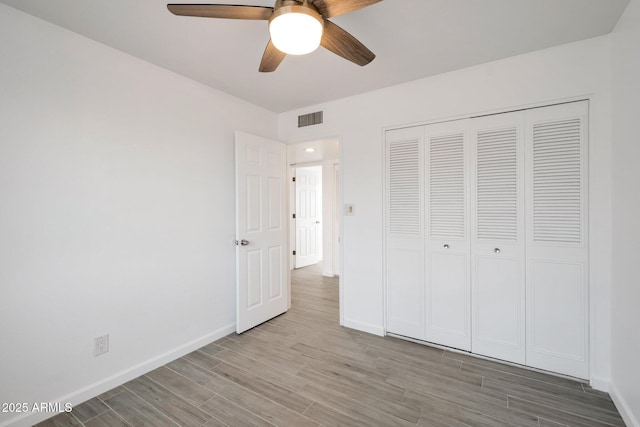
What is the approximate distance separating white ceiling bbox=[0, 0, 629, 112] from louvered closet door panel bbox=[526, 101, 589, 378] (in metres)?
0.62

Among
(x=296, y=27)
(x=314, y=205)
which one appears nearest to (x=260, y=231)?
(x=296, y=27)

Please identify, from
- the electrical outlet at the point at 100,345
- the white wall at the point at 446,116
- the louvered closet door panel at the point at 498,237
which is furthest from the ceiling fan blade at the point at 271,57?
the electrical outlet at the point at 100,345

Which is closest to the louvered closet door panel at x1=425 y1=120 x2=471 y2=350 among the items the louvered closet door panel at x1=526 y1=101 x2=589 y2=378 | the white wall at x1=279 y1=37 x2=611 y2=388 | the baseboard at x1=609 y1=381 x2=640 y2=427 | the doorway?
the white wall at x1=279 y1=37 x2=611 y2=388

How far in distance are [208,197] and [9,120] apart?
142 centimetres

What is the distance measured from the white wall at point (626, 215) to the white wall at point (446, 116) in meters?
0.09

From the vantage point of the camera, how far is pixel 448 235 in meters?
2.65

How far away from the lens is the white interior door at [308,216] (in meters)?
6.25

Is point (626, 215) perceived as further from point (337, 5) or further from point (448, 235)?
point (337, 5)

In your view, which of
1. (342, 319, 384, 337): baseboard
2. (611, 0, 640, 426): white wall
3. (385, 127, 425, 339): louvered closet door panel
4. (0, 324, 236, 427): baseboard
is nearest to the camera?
(611, 0, 640, 426): white wall

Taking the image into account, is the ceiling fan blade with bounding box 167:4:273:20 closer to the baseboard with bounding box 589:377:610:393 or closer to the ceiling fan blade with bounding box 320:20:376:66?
the ceiling fan blade with bounding box 320:20:376:66

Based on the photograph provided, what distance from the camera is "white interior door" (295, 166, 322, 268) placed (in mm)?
6254

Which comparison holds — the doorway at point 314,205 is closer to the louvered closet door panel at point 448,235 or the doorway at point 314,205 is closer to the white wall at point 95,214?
the louvered closet door panel at point 448,235

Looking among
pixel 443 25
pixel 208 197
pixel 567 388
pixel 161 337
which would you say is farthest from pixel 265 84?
pixel 567 388

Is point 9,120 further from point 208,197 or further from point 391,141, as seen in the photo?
point 391,141
